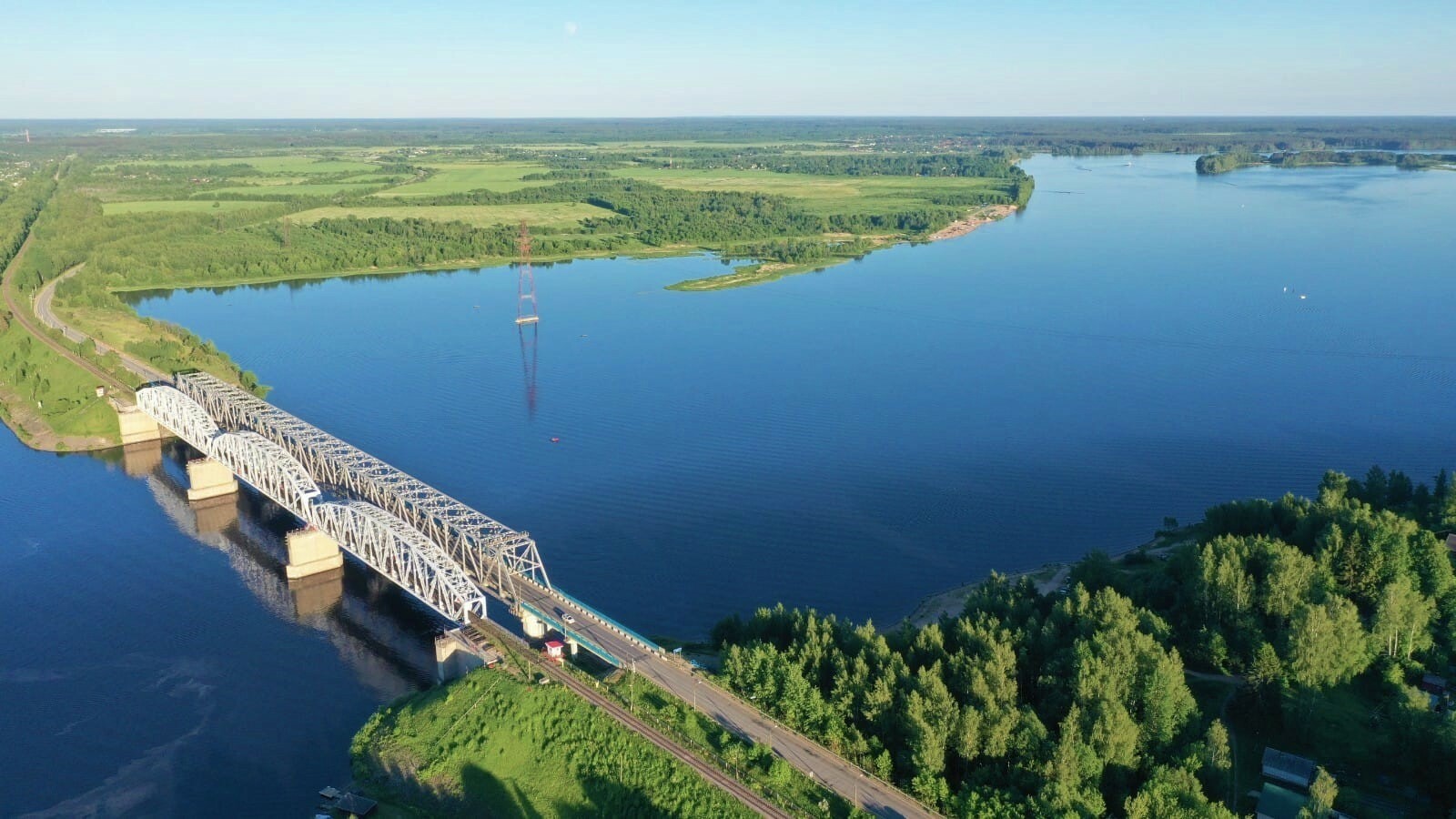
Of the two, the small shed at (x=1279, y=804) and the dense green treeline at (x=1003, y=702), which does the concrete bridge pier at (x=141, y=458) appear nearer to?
the dense green treeline at (x=1003, y=702)

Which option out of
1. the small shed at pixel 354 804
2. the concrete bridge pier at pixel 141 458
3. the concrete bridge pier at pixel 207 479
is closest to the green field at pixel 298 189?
the concrete bridge pier at pixel 141 458

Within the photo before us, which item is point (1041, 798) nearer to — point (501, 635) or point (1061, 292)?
point (501, 635)

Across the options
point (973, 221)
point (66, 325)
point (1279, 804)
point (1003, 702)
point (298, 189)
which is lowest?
point (1279, 804)

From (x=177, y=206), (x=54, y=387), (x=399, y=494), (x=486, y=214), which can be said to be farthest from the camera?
(x=177, y=206)

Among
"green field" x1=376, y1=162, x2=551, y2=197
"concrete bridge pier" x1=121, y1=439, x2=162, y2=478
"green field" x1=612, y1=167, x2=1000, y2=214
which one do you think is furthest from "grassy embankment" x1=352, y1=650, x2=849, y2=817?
"green field" x1=376, y1=162, x2=551, y2=197

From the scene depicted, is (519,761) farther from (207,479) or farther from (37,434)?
(37,434)

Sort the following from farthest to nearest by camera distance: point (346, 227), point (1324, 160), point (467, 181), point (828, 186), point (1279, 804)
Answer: point (1324, 160)
point (467, 181)
point (828, 186)
point (346, 227)
point (1279, 804)

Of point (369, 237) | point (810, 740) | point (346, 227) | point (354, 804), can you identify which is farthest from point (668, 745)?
point (346, 227)
